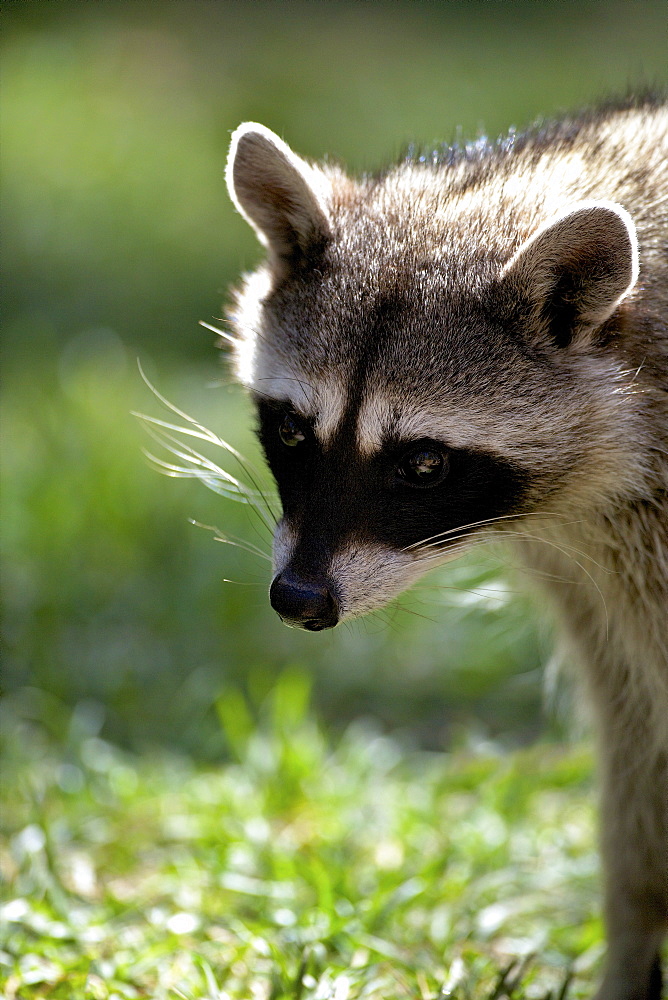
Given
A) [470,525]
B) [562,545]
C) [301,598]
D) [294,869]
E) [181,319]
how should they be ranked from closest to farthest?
[301,598] → [470,525] → [562,545] → [294,869] → [181,319]

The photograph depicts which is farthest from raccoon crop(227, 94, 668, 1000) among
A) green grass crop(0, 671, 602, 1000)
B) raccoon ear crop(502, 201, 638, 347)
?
green grass crop(0, 671, 602, 1000)

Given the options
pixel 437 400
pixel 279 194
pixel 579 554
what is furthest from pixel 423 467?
pixel 279 194

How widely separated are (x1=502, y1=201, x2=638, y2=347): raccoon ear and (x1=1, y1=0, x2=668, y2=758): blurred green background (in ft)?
2.70

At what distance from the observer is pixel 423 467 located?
8.61 feet

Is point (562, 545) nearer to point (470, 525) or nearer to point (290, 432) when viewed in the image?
point (470, 525)

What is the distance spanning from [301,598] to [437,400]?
1.84ft

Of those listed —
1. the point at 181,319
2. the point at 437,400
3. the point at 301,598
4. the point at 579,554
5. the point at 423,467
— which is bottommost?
the point at 181,319

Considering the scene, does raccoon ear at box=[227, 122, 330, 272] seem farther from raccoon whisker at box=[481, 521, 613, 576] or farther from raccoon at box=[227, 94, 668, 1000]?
raccoon whisker at box=[481, 521, 613, 576]

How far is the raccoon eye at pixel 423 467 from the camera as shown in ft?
8.59

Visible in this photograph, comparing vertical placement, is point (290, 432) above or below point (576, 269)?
below

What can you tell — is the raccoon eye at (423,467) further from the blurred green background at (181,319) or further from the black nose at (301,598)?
the blurred green background at (181,319)

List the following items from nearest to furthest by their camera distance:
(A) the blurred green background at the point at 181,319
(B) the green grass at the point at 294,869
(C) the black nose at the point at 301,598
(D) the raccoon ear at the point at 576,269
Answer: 1. (D) the raccoon ear at the point at 576,269
2. (C) the black nose at the point at 301,598
3. (B) the green grass at the point at 294,869
4. (A) the blurred green background at the point at 181,319

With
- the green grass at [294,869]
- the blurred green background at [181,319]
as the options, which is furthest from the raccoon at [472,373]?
the green grass at [294,869]

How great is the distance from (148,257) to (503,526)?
570cm
